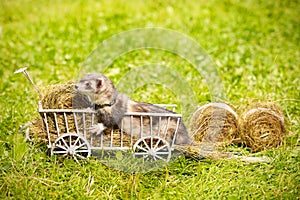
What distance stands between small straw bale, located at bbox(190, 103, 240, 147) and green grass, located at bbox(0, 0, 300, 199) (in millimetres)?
171

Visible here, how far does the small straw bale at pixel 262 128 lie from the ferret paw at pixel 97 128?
4.74 feet

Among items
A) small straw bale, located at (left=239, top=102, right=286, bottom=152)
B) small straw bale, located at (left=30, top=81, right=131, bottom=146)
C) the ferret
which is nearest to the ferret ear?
the ferret

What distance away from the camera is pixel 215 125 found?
445cm

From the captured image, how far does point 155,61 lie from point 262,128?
2.76 meters

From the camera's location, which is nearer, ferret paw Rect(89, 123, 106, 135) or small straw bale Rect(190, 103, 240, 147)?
ferret paw Rect(89, 123, 106, 135)

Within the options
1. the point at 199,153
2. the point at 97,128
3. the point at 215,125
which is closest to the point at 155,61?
the point at 215,125

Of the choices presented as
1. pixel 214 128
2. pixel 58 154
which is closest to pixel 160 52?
pixel 214 128

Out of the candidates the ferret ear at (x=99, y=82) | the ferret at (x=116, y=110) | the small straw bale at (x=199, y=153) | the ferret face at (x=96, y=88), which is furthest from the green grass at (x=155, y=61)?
the ferret ear at (x=99, y=82)

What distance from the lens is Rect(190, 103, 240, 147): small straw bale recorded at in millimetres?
4438

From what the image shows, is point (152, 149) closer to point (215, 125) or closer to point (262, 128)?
point (215, 125)

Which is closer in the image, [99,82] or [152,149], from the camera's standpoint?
[99,82]

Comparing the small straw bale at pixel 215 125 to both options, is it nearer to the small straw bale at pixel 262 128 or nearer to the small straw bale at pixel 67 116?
the small straw bale at pixel 262 128

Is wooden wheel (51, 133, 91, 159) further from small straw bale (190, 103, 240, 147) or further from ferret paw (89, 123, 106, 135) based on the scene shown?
small straw bale (190, 103, 240, 147)

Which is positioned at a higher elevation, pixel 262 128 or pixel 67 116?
pixel 67 116
